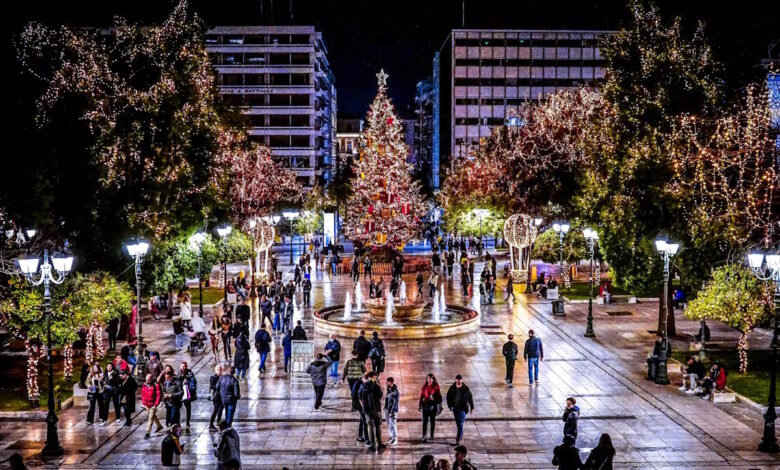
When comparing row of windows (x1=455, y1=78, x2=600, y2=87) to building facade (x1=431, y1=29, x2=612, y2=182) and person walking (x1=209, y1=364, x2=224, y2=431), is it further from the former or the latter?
person walking (x1=209, y1=364, x2=224, y2=431)

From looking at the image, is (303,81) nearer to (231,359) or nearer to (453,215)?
(453,215)

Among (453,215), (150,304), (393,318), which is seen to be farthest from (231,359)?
(453,215)

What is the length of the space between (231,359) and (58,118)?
37.2 ft

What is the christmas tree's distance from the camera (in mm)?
54812

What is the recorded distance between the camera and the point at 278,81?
338ft

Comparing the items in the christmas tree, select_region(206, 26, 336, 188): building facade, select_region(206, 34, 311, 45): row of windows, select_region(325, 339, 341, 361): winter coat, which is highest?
select_region(206, 34, 311, 45): row of windows

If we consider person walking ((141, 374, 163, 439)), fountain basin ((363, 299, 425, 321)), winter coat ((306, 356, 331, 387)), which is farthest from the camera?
fountain basin ((363, 299, 425, 321))

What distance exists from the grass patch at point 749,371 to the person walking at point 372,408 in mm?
10015

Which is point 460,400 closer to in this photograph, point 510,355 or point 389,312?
point 510,355

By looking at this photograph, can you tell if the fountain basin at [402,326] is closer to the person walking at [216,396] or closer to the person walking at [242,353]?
the person walking at [242,353]

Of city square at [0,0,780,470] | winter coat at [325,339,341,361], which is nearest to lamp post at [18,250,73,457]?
city square at [0,0,780,470]

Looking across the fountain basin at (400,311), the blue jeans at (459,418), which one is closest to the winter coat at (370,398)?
the blue jeans at (459,418)

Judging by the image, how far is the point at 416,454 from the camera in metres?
16.4

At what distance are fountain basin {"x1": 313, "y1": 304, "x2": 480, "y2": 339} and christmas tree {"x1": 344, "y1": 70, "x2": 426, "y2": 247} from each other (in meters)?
20.8
